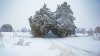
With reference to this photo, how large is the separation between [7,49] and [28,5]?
27.3 inches

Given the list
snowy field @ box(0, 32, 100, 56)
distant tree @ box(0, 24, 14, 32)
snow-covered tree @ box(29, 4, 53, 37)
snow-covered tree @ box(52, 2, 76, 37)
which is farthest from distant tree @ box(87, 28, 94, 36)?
distant tree @ box(0, 24, 14, 32)

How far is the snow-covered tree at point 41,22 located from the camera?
8.39ft

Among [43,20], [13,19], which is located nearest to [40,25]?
[43,20]

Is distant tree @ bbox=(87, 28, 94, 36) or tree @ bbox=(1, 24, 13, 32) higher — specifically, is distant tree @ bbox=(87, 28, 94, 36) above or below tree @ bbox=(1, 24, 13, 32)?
below

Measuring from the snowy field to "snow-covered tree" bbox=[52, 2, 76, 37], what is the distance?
99mm

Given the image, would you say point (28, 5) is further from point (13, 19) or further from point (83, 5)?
point (83, 5)

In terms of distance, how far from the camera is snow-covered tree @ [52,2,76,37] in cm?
260

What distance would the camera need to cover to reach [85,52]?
8.45 ft

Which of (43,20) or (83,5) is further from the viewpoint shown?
(83,5)

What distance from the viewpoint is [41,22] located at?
2561 millimetres

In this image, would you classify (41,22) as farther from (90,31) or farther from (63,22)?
(90,31)

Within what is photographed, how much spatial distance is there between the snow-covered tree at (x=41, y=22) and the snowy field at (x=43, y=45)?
3.6 inches

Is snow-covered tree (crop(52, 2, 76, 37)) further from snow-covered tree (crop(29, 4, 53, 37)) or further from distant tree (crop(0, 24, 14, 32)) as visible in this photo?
distant tree (crop(0, 24, 14, 32))

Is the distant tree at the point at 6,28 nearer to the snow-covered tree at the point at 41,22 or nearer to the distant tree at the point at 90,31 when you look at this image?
the snow-covered tree at the point at 41,22
